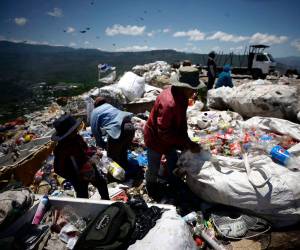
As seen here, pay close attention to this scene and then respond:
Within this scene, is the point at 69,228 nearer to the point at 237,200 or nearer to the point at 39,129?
the point at 237,200

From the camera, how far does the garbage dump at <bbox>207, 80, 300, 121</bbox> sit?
4383 millimetres

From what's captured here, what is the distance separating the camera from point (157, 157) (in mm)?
2904

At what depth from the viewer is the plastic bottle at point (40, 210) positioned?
6.73 feet

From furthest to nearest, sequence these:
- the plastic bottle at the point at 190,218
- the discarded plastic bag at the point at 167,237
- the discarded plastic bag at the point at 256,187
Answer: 1. the plastic bottle at the point at 190,218
2. the discarded plastic bag at the point at 256,187
3. the discarded plastic bag at the point at 167,237

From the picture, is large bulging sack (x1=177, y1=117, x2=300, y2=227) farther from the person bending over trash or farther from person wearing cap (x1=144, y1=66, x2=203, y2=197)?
the person bending over trash

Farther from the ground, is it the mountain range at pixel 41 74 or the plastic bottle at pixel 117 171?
the plastic bottle at pixel 117 171

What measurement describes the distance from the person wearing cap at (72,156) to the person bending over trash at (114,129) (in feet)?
2.98

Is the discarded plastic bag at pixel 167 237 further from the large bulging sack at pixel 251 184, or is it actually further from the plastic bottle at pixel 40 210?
the plastic bottle at pixel 40 210

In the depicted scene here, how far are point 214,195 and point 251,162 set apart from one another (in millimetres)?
578

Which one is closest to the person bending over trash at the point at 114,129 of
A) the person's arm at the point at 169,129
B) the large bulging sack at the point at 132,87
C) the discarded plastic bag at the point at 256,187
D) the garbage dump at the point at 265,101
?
the person's arm at the point at 169,129

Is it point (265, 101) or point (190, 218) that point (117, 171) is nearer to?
point (190, 218)

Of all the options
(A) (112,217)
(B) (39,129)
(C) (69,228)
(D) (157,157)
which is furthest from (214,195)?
(B) (39,129)

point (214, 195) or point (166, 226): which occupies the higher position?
point (166, 226)

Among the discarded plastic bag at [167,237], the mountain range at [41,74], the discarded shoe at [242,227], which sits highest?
the discarded plastic bag at [167,237]
